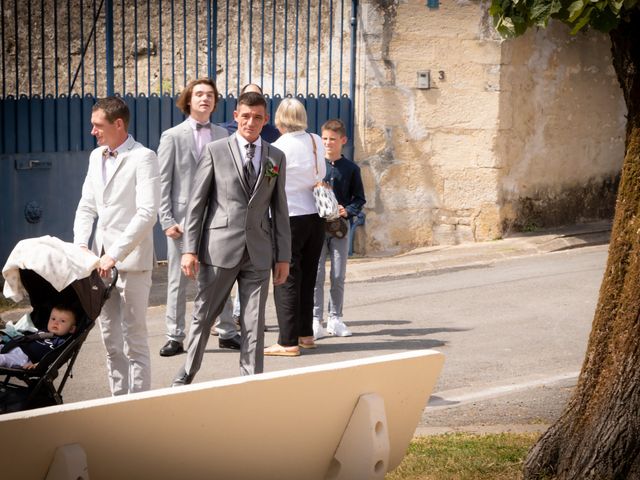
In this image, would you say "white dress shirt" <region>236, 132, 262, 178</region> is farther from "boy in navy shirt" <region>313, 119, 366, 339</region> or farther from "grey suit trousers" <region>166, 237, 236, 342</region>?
"boy in navy shirt" <region>313, 119, 366, 339</region>

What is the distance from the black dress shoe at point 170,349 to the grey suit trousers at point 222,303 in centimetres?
180

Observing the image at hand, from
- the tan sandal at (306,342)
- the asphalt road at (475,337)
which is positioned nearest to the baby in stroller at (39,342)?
the asphalt road at (475,337)

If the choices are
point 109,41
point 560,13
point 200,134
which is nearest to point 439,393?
point 200,134

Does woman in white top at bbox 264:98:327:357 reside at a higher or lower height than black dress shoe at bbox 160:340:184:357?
higher

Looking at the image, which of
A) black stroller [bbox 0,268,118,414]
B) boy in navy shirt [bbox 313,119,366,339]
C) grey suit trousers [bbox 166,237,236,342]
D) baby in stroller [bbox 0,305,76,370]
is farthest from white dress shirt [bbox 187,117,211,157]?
baby in stroller [bbox 0,305,76,370]

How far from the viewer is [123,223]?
7.07 metres

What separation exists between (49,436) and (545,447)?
2.75m

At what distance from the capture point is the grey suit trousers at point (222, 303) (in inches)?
283

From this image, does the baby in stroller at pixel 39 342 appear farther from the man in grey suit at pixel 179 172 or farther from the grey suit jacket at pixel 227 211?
the man in grey suit at pixel 179 172

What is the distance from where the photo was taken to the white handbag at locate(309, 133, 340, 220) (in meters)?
8.78

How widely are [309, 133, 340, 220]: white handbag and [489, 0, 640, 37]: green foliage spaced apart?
3.39 meters

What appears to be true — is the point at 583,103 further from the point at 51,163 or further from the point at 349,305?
the point at 51,163

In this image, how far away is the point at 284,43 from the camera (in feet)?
44.5

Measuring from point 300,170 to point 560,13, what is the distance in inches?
153
